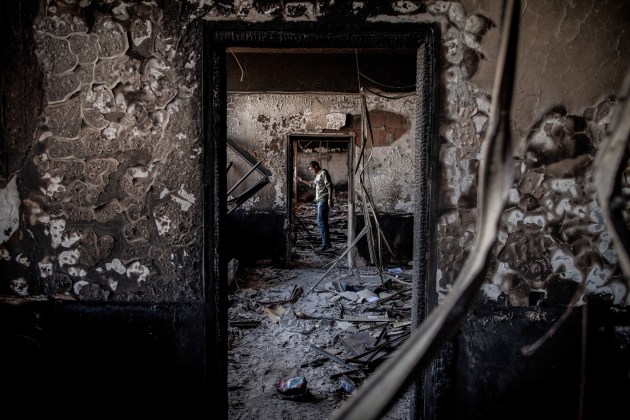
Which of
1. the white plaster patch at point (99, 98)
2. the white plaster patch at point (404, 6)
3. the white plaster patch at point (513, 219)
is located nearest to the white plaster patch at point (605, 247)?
the white plaster patch at point (513, 219)

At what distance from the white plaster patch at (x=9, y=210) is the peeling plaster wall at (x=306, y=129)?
178 inches

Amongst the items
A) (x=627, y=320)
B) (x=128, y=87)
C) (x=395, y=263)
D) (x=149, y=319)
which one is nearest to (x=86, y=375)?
(x=149, y=319)

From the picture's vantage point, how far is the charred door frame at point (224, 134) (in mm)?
1915

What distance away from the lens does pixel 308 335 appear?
3.97 m

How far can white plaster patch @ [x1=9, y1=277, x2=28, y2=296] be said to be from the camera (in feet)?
6.64

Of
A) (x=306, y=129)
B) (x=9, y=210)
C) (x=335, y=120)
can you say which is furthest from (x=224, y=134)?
(x=335, y=120)

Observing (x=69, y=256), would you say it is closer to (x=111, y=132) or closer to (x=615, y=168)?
(x=111, y=132)

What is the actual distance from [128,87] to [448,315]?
2.01m

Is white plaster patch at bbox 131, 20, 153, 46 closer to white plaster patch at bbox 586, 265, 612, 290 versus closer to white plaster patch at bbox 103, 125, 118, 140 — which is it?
white plaster patch at bbox 103, 125, 118, 140

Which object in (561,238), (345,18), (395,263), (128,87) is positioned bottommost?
(395,263)

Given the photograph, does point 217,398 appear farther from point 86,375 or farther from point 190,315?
point 86,375

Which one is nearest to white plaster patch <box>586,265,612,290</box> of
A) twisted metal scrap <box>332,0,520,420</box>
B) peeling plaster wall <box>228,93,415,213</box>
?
twisted metal scrap <box>332,0,520,420</box>

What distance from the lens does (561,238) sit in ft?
6.24

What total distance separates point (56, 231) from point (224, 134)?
3.33ft
